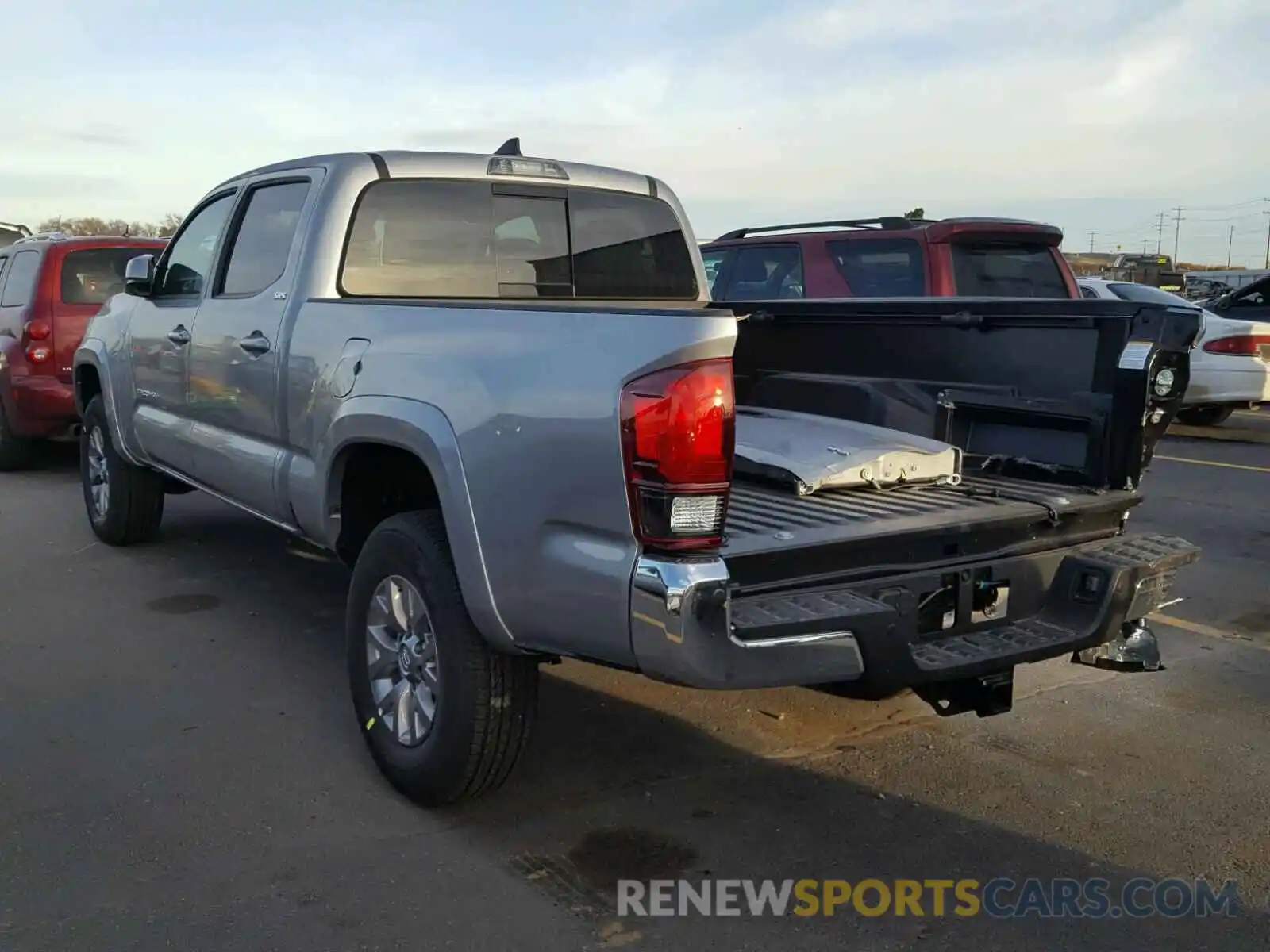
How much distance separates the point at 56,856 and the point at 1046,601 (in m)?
3.00

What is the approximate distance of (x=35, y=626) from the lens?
5.53 m

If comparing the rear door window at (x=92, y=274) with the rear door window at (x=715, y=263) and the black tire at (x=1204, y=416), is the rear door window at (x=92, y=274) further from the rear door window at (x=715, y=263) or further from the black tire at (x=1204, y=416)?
the black tire at (x=1204, y=416)

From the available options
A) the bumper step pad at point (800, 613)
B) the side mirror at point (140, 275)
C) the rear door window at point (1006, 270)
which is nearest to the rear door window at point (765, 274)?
the rear door window at point (1006, 270)

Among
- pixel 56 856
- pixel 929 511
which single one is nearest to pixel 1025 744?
pixel 929 511

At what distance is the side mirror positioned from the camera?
5.84 m

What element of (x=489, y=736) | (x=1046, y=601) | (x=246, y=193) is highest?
(x=246, y=193)

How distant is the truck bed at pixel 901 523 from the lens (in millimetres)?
3186

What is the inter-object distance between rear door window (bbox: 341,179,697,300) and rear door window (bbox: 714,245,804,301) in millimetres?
3323

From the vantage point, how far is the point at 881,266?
8062 mm

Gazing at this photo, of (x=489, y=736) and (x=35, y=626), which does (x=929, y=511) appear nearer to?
(x=489, y=736)

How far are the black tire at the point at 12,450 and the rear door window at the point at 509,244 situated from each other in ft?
20.4

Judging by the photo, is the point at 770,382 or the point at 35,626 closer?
the point at 770,382

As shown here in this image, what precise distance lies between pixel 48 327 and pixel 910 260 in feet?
21.0

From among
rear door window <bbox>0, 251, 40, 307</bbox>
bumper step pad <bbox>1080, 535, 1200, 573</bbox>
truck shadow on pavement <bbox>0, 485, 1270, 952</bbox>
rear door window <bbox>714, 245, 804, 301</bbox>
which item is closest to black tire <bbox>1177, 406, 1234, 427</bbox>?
rear door window <bbox>714, 245, 804, 301</bbox>
